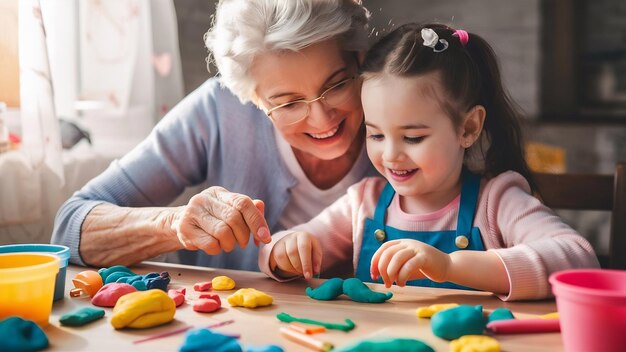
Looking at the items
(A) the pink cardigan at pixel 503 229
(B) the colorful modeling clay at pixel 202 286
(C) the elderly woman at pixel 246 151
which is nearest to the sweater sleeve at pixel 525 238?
(A) the pink cardigan at pixel 503 229

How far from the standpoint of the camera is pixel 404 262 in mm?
994

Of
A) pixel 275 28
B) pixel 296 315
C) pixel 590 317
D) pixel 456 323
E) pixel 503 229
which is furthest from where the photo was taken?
pixel 275 28

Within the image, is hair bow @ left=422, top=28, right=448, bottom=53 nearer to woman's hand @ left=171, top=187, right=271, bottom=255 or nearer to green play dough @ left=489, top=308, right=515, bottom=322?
woman's hand @ left=171, top=187, right=271, bottom=255

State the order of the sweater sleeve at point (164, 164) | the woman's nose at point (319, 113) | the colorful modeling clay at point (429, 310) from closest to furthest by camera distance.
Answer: the colorful modeling clay at point (429, 310) → the woman's nose at point (319, 113) → the sweater sleeve at point (164, 164)

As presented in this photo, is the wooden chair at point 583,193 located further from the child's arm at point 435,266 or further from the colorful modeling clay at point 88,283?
the colorful modeling clay at point 88,283

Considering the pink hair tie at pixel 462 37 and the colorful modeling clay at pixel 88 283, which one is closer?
the colorful modeling clay at pixel 88 283

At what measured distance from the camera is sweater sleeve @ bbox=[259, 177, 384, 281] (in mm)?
1369

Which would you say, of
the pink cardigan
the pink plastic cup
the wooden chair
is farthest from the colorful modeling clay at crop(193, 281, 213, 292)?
the wooden chair

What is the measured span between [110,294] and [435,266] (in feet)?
1.49

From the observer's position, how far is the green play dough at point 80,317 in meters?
0.89

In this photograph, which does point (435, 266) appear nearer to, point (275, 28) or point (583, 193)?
point (275, 28)

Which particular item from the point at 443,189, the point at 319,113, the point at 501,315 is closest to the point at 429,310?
the point at 501,315

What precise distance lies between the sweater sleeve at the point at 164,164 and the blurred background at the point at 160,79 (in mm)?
140

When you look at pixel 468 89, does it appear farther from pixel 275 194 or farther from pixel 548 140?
pixel 548 140
